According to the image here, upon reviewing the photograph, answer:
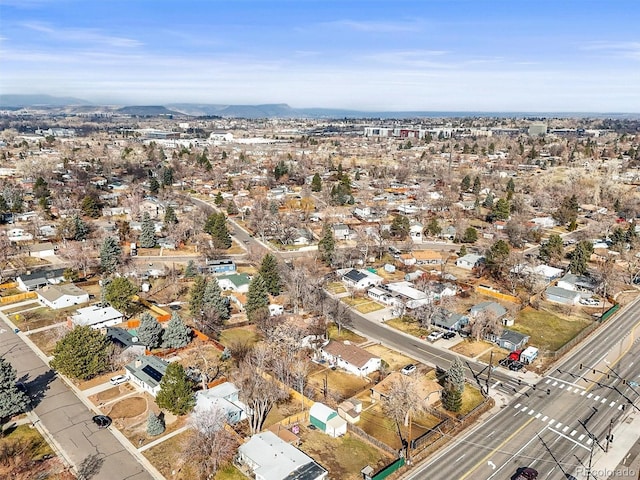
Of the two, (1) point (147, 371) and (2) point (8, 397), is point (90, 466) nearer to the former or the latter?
(2) point (8, 397)

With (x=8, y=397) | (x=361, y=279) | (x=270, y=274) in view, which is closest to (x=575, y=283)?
(x=361, y=279)

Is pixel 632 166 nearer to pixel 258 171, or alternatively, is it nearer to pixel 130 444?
pixel 258 171

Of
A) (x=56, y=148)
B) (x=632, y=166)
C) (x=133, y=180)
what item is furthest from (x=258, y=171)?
(x=632, y=166)

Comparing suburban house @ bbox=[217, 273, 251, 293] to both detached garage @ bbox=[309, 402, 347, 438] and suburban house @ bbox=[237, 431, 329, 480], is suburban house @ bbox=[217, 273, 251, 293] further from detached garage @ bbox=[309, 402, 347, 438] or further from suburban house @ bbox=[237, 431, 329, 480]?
suburban house @ bbox=[237, 431, 329, 480]

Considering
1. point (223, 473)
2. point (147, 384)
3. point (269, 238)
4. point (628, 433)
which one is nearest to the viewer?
point (223, 473)

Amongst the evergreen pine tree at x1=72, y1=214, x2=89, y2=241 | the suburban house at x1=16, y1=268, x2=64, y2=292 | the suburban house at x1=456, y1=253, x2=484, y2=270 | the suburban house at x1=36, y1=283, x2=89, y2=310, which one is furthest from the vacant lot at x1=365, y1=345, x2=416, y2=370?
the evergreen pine tree at x1=72, y1=214, x2=89, y2=241

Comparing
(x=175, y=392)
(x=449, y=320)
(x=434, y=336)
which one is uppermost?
(x=175, y=392)

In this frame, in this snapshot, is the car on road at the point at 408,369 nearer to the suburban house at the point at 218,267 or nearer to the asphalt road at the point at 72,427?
the asphalt road at the point at 72,427
